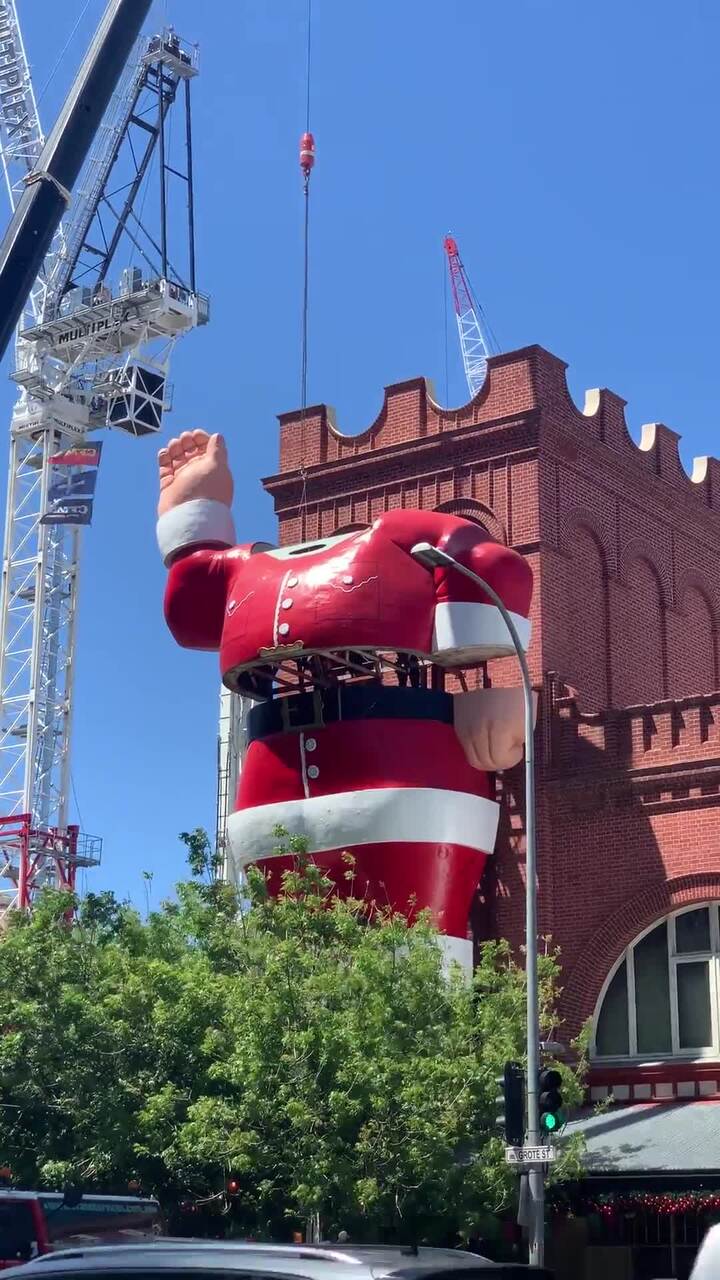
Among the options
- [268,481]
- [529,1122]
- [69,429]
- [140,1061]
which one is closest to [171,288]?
[69,429]

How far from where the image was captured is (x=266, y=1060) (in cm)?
2275

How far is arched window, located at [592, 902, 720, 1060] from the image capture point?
1099 inches

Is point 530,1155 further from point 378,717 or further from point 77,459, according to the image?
point 77,459

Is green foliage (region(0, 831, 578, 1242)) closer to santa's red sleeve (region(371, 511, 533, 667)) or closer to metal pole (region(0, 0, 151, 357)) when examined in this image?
santa's red sleeve (region(371, 511, 533, 667))

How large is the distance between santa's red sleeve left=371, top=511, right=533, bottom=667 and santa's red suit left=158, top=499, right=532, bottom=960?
0.07 feet

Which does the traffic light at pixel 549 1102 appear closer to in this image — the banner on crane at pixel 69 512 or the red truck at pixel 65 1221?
the red truck at pixel 65 1221

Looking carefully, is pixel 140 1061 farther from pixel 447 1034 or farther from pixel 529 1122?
pixel 529 1122

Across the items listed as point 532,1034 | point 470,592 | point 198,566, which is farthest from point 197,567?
point 532,1034

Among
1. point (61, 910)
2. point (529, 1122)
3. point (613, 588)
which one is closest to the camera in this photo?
point (529, 1122)

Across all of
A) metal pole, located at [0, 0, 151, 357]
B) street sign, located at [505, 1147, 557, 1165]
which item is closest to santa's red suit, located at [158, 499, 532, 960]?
street sign, located at [505, 1147, 557, 1165]

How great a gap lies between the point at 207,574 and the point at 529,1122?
14.1 metres

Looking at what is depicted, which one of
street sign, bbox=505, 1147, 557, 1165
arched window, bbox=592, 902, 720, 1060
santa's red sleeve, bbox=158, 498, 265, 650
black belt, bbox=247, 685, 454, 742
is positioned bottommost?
street sign, bbox=505, 1147, 557, 1165

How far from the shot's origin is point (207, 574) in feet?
103

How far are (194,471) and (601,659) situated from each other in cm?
821
